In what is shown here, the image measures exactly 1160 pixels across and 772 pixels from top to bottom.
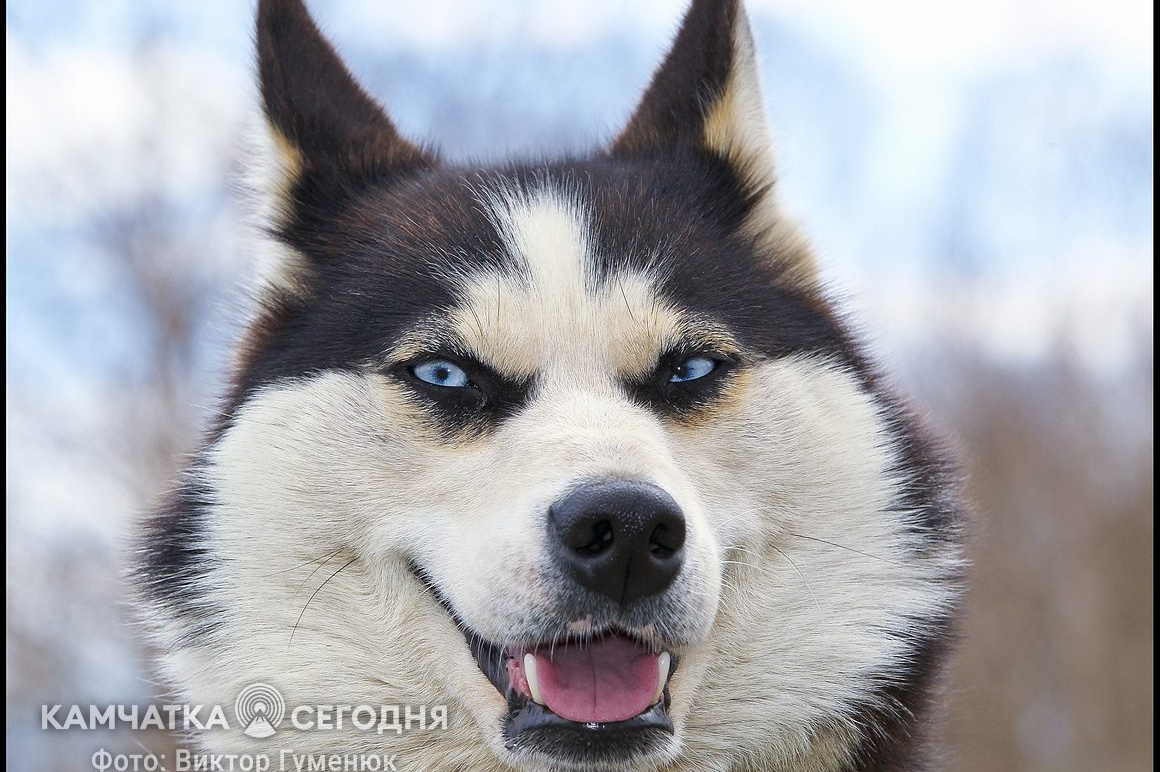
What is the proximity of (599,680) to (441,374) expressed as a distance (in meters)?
0.90

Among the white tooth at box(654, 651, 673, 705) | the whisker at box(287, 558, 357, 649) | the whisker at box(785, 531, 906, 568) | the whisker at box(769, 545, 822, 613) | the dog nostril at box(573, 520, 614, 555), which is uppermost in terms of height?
the dog nostril at box(573, 520, 614, 555)

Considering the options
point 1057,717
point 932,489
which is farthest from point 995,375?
point 932,489

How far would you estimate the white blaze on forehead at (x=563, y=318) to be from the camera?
2998 millimetres

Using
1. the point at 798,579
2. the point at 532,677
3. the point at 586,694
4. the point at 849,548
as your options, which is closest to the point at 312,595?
the point at 532,677

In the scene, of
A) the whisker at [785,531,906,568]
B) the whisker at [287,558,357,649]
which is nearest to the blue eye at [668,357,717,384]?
the whisker at [785,531,906,568]

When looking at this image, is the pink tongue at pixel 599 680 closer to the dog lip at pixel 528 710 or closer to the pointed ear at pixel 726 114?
the dog lip at pixel 528 710

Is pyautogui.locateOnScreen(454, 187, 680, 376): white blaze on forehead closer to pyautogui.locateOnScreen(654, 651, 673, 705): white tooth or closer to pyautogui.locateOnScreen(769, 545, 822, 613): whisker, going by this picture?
pyautogui.locateOnScreen(769, 545, 822, 613): whisker

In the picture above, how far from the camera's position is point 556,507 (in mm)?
2557

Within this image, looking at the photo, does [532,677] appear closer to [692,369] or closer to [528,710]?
[528,710]

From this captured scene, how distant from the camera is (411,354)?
9.99 ft

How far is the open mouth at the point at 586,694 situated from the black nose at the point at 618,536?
232 millimetres

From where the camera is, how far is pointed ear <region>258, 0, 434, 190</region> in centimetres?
351

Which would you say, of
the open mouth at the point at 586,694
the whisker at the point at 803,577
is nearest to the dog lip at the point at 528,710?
the open mouth at the point at 586,694

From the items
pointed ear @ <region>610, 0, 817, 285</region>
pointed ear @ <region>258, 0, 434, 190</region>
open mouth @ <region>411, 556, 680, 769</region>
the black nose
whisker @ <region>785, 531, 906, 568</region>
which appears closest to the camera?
the black nose
